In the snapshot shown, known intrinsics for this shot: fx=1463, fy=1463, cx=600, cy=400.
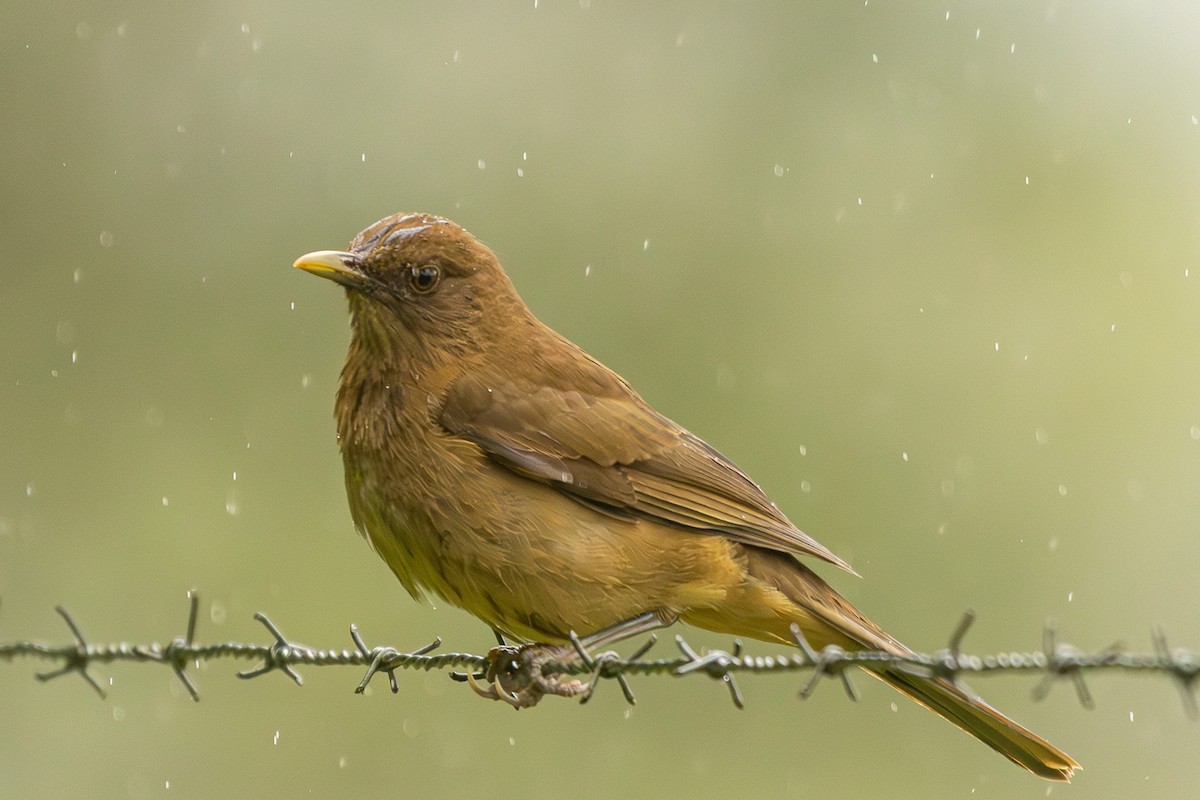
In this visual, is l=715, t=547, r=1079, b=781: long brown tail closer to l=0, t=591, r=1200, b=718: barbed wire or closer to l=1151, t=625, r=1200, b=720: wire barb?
l=0, t=591, r=1200, b=718: barbed wire

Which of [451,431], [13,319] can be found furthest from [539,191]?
[451,431]

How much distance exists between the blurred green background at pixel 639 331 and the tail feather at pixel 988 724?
4.48m

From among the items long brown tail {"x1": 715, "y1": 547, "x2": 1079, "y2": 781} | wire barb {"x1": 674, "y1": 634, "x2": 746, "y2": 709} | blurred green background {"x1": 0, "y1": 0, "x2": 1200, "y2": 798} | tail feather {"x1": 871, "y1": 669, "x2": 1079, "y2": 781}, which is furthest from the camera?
blurred green background {"x1": 0, "y1": 0, "x2": 1200, "y2": 798}

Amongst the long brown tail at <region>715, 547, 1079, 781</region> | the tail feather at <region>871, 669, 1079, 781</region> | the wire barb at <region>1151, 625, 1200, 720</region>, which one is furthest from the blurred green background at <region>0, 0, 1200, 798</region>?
the wire barb at <region>1151, 625, 1200, 720</region>

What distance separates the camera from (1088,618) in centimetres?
1072

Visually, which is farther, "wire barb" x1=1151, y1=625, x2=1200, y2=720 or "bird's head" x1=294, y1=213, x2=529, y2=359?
"bird's head" x1=294, y1=213, x2=529, y2=359

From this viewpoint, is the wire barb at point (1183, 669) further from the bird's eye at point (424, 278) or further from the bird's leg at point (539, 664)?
the bird's eye at point (424, 278)

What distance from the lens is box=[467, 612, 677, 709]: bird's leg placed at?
430cm

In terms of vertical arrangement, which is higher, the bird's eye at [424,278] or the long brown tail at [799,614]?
the bird's eye at [424,278]

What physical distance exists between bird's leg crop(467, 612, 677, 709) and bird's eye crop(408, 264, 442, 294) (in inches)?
47.6

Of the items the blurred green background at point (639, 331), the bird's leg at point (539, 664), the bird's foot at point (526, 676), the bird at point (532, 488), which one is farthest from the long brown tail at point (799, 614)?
the blurred green background at point (639, 331)

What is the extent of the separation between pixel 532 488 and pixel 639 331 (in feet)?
20.2

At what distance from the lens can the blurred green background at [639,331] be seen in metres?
9.20

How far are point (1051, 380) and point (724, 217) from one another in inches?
121
